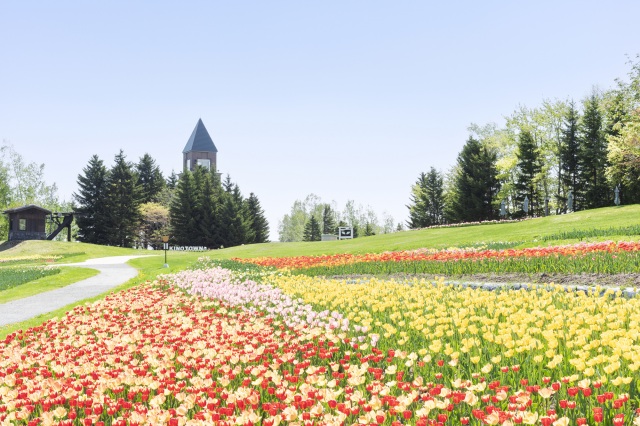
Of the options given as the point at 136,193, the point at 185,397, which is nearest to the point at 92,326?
the point at 185,397

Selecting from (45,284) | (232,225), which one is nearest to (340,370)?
(45,284)

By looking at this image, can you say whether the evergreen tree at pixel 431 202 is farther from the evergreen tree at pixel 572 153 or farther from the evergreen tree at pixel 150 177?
the evergreen tree at pixel 150 177

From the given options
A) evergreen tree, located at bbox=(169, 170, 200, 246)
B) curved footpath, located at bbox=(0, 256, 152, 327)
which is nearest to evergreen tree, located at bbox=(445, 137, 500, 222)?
evergreen tree, located at bbox=(169, 170, 200, 246)

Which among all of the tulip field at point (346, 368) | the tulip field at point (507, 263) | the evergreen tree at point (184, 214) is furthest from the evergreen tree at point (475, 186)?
the tulip field at point (346, 368)

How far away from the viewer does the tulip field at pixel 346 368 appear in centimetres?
357

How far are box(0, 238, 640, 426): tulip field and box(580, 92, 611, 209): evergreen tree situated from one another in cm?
4442

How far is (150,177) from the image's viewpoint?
80.9 meters

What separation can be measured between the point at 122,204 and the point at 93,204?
3.32 m

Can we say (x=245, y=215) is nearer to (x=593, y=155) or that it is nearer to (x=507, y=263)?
(x=593, y=155)

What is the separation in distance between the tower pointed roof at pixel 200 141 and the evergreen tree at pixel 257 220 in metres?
40.0

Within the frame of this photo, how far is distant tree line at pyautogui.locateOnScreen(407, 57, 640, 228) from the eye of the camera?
47688mm

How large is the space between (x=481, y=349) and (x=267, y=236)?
64.4 meters

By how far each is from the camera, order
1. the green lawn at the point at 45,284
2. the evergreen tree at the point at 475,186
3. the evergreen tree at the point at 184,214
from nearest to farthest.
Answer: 1. the green lawn at the point at 45,284
2. the evergreen tree at the point at 475,186
3. the evergreen tree at the point at 184,214

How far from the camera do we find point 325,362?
556cm
